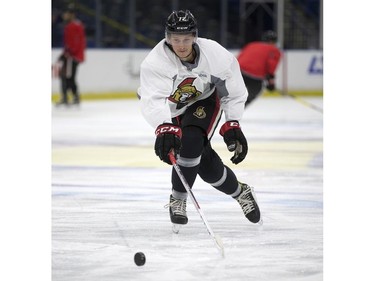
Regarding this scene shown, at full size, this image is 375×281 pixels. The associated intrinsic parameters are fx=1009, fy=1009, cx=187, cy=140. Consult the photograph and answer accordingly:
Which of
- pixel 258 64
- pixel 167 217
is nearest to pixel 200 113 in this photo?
pixel 167 217

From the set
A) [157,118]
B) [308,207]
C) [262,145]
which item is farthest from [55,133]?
[157,118]

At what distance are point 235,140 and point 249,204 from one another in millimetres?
474

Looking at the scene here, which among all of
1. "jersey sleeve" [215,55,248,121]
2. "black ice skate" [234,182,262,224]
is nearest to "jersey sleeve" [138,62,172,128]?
"jersey sleeve" [215,55,248,121]

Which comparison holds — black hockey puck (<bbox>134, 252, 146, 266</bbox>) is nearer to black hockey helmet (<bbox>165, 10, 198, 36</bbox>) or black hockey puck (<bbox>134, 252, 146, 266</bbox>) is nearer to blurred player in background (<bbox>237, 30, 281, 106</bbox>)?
black hockey helmet (<bbox>165, 10, 198, 36</bbox>)

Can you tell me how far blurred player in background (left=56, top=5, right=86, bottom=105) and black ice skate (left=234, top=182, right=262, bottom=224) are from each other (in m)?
7.26

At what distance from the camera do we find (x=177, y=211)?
360 centimetres

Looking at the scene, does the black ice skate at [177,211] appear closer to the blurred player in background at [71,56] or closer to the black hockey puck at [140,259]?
the black hockey puck at [140,259]

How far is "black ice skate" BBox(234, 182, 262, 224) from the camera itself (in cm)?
377

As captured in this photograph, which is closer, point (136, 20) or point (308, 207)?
point (308, 207)

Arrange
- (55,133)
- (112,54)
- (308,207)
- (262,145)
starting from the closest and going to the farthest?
(308,207) < (262,145) < (55,133) < (112,54)
